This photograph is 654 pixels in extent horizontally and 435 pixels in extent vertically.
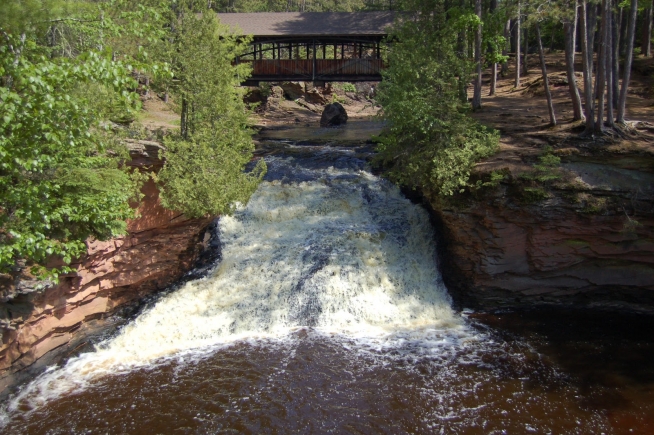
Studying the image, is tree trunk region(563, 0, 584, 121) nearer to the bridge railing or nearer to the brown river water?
the brown river water

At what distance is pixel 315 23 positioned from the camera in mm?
27844

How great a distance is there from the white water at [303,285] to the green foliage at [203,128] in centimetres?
190

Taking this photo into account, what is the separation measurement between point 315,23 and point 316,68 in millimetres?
2691

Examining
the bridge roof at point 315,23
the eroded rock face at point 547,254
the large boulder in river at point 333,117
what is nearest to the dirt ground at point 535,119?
the large boulder in river at point 333,117

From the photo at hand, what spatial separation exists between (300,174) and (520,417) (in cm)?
1013

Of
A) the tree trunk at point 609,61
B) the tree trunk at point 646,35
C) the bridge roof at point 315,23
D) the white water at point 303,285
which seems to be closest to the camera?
the white water at point 303,285

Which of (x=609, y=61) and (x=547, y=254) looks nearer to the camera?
(x=547, y=254)

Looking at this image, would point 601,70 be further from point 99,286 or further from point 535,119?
point 99,286

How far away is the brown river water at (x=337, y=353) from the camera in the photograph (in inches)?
344

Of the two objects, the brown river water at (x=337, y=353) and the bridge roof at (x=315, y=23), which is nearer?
the brown river water at (x=337, y=353)

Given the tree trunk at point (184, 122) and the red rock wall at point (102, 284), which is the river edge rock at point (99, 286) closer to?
the red rock wall at point (102, 284)

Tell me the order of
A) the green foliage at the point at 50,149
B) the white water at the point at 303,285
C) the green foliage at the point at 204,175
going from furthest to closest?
1. the green foliage at the point at 204,175
2. the white water at the point at 303,285
3. the green foliage at the point at 50,149

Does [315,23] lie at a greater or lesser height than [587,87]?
greater

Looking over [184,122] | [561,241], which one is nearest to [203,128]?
[184,122]
